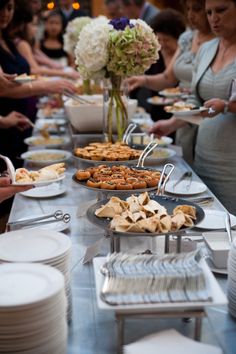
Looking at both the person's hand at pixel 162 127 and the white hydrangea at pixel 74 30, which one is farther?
the white hydrangea at pixel 74 30

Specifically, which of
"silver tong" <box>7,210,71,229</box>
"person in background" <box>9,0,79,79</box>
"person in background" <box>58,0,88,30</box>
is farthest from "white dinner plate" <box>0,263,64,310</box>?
"person in background" <box>58,0,88,30</box>

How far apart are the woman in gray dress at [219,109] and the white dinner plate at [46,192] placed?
2.33ft

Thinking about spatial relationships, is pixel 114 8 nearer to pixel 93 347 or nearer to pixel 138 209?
pixel 138 209

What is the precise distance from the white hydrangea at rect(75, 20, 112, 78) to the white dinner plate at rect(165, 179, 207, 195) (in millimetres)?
599

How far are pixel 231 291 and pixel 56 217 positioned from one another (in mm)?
667

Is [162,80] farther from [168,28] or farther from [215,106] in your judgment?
[215,106]

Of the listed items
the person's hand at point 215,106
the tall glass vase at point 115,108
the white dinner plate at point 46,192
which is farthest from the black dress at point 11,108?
the person's hand at point 215,106

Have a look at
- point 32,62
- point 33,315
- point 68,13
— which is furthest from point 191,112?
point 68,13

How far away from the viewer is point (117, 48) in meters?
2.01

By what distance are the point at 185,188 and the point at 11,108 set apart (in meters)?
1.75

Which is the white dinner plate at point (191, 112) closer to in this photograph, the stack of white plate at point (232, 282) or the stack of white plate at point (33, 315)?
the stack of white plate at point (232, 282)

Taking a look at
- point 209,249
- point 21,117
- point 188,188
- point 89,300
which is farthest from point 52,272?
point 21,117

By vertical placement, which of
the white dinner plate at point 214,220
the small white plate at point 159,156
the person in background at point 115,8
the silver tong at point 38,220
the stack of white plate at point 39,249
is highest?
the person in background at point 115,8

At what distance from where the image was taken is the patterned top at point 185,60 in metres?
3.33
